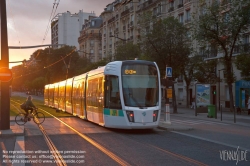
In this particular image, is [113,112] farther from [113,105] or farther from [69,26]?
[69,26]

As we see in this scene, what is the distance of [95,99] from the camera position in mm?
19641

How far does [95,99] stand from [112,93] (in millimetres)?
2922

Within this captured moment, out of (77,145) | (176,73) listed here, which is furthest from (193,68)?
(77,145)

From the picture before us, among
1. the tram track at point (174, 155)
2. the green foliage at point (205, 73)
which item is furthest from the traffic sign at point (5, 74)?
the green foliage at point (205, 73)

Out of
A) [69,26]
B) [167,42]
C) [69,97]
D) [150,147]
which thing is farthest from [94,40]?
[150,147]

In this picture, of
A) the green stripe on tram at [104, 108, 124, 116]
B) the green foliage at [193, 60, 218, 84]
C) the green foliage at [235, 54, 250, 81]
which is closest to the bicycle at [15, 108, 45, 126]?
the green stripe on tram at [104, 108, 124, 116]

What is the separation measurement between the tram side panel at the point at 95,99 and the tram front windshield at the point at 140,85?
6.61 ft

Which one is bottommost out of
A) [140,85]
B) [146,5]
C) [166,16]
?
[140,85]

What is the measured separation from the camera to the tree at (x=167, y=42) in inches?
1449

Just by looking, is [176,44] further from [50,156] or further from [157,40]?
[50,156]

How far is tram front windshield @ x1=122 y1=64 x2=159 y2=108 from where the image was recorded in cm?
1638

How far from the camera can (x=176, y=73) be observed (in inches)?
1617

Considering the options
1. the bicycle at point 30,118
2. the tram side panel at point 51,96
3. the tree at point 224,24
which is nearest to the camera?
the bicycle at point 30,118

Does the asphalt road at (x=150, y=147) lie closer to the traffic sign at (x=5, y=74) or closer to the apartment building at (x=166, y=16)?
the traffic sign at (x=5, y=74)
